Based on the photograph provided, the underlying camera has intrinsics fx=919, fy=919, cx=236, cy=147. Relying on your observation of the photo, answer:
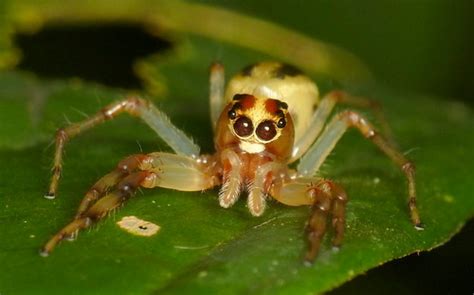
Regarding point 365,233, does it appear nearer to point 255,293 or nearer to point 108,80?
point 255,293

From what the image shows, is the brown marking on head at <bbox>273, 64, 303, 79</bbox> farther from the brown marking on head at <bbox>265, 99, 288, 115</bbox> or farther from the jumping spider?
the brown marking on head at <bbox>265, 99, 288, 115</bbox>

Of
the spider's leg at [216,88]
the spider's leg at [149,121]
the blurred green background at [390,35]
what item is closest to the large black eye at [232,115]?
the spider's leg at [149,121]

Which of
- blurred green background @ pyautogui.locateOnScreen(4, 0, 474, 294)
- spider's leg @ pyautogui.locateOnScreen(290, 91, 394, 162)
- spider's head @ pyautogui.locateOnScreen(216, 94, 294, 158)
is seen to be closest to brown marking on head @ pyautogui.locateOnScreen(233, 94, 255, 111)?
spider's head @ pyautogui.locateOnScreen(216, 94, 294, 158)

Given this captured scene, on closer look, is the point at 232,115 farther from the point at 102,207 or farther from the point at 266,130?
the point at 102,207

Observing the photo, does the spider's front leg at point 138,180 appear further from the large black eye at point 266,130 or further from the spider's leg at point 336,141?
the spider's leg at point 336,141

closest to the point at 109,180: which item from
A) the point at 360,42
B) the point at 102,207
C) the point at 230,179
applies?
the point at 102,207

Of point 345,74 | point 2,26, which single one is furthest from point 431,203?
point 2,26
